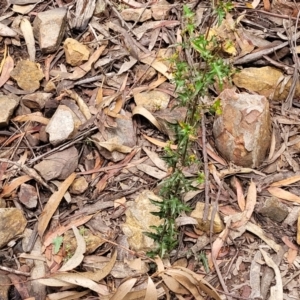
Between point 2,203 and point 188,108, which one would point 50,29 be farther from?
point 188,108

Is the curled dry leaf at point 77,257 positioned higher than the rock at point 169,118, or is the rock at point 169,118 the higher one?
the rock at point 169,118

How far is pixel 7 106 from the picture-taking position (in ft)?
9.87

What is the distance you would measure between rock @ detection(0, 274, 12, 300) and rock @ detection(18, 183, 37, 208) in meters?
0.38

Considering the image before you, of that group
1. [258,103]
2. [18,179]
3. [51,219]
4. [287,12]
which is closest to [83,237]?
[51,219]

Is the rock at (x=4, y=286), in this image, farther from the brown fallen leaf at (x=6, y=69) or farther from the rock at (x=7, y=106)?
the brown fallen leaf at (x=6, y=69)

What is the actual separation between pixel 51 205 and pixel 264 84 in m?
1.41

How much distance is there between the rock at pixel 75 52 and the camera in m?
3.23

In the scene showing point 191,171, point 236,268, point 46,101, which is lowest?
point 236,268

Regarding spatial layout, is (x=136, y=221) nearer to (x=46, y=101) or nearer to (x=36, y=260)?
(x=36, y=260)

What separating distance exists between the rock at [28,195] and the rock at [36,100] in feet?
1.69

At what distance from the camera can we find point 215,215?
2.66 meters

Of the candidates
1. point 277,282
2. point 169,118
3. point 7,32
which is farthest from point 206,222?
point 7,32

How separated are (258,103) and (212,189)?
0.52 meters

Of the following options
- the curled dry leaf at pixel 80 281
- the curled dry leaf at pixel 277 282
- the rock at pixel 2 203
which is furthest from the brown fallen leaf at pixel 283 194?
the rock at pixel 2 203
